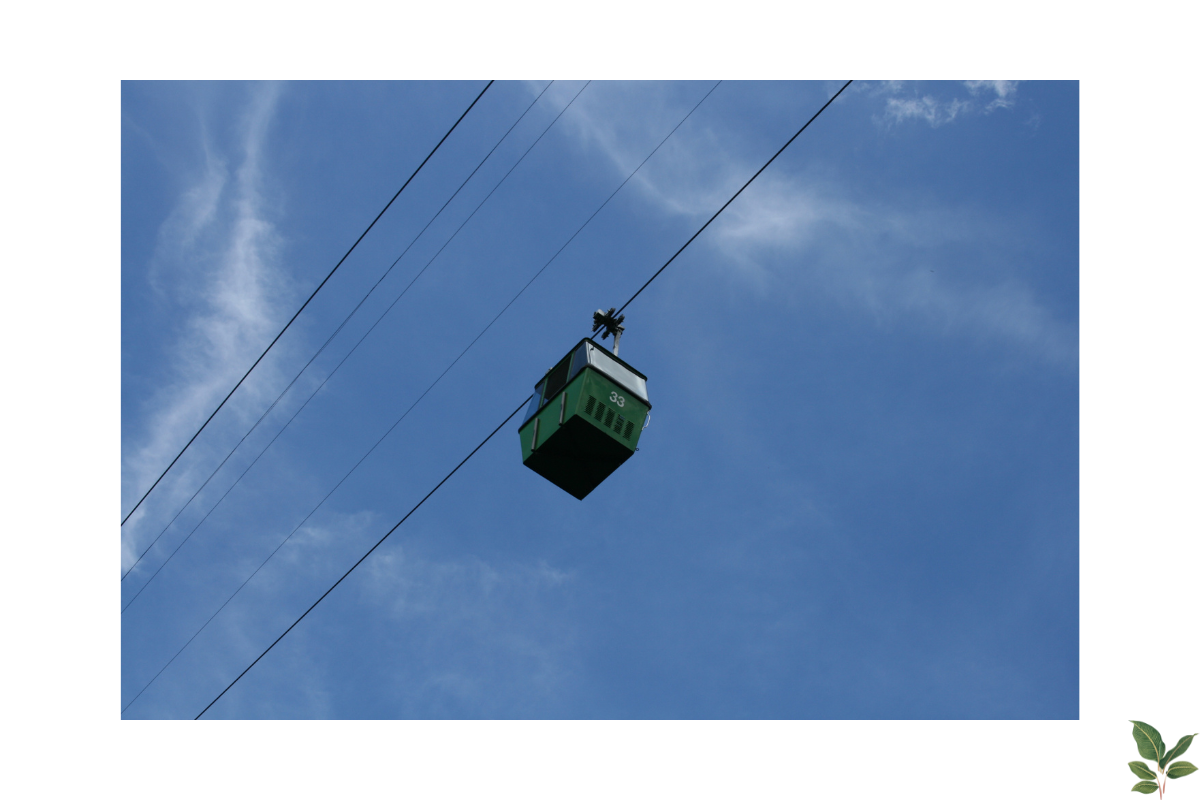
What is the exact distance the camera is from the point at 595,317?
486 inches

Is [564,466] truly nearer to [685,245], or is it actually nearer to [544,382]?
[544,382]
